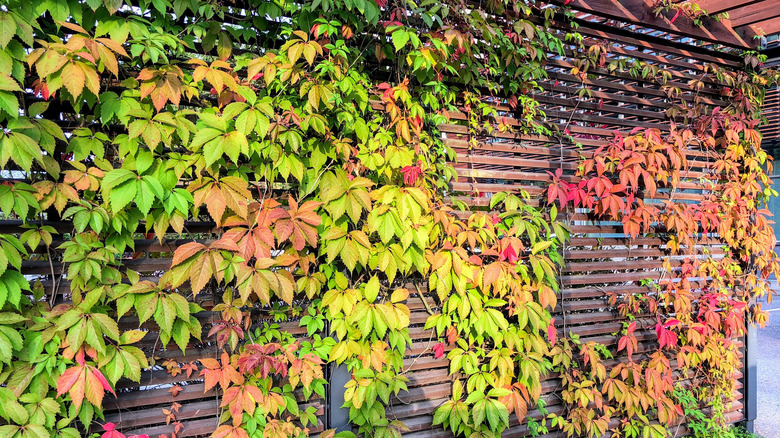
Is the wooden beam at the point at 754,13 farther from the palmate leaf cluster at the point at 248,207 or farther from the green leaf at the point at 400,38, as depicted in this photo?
the green leaf at the point at 400,38

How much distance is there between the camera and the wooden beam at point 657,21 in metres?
2.49

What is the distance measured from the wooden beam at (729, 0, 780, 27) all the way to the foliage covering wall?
2.21 feet

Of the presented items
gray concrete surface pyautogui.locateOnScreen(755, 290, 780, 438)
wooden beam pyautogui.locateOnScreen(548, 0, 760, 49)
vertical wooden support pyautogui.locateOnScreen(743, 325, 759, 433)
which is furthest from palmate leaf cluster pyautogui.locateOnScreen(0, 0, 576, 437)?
gray concrete surface pyautogui.locateOnScreen(755, 290, 780, 438)

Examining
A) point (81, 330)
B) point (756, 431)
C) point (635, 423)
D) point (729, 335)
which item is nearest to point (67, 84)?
point (81, 330)

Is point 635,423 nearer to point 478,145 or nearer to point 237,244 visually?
point 478,145

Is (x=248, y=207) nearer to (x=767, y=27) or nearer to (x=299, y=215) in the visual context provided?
(x=299, y=215)

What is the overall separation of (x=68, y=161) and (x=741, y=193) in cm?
347

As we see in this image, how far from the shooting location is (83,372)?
1.53m

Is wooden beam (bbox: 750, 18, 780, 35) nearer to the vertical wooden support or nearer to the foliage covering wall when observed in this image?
the foliage covering wall

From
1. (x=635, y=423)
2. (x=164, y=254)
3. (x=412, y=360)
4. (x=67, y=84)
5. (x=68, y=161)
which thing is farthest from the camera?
(x=635, y=423)

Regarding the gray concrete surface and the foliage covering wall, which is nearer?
the foliage covering wall

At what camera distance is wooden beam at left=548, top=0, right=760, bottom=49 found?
8.16 feet

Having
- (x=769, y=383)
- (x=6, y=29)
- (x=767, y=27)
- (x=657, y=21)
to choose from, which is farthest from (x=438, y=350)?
(x=769, y=383)

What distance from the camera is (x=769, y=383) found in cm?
383
